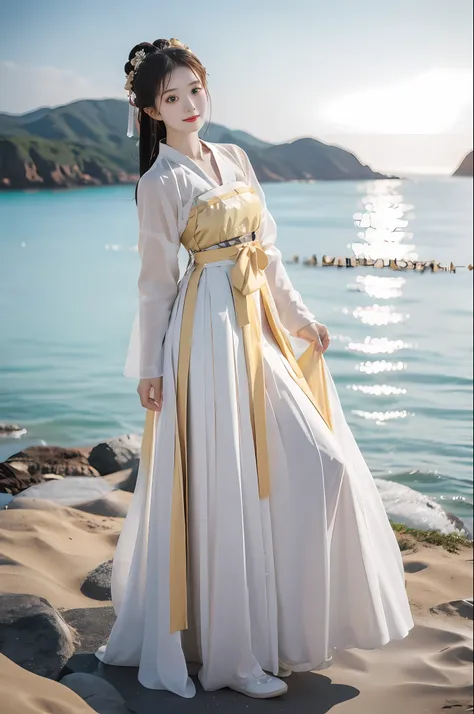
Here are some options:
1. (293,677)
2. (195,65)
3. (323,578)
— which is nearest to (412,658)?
(293,677)

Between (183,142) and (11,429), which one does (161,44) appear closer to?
(183,142)

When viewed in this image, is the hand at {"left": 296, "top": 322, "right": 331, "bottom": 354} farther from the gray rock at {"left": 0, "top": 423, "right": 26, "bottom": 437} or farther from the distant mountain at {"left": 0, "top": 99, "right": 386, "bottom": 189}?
the distant mountain at {"left": 0, "top": 99, "right": 386, "bottom": 189}

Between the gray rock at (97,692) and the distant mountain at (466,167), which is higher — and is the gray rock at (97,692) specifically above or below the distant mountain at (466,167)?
below

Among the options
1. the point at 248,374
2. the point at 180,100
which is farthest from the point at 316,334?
the point at 180,100

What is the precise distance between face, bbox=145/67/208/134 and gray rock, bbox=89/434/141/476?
209 centimetres

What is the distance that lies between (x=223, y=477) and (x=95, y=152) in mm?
3300

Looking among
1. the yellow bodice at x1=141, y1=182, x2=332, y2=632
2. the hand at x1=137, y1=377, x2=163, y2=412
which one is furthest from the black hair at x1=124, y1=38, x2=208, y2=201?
the hand at x1=137, y1=377, x2=163, y2=412

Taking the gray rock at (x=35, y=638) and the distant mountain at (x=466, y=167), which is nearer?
the gray rock at (x=35, y=638)

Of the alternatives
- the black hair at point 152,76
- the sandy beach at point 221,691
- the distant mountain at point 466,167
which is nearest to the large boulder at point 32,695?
the sandy beach at point 221,691

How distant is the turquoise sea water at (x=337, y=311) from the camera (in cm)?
438

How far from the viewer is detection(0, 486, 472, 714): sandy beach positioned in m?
1.83

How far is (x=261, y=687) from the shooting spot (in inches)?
72.0

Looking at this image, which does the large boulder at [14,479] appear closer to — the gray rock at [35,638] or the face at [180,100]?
the gray rock at [35,638]

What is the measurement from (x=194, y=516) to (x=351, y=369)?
3730mm
